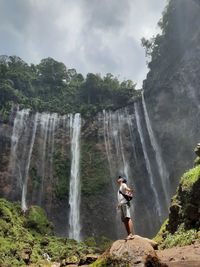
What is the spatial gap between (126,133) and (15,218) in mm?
17569

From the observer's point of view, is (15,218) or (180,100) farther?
(180,100)

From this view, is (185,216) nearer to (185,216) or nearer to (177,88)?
(185,216)

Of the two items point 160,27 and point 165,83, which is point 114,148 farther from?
point 160,27

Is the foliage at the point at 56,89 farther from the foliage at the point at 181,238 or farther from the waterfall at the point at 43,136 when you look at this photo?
the foliage at the point at 181,238

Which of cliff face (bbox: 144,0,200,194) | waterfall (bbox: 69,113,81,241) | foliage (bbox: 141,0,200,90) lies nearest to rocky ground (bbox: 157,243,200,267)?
cliff face (bbox: 144,0,200,194)

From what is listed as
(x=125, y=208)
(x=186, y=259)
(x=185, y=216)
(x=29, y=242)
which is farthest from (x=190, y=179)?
(x=29, y=242)

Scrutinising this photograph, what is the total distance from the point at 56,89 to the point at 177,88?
1928cm

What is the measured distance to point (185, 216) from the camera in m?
13.8

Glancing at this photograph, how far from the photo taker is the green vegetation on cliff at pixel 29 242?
16516 millimetres

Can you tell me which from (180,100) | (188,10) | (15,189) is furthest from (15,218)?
(188,10)

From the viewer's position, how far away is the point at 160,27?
42.7 metres

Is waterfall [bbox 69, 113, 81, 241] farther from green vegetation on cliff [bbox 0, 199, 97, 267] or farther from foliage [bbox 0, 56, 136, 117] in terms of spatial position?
green vegetation on cliff [bbox 0, 199, 97, 267]

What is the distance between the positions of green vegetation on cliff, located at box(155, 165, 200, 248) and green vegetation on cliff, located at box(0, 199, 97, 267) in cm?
467

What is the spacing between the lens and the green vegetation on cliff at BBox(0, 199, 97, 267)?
16.5 meters
